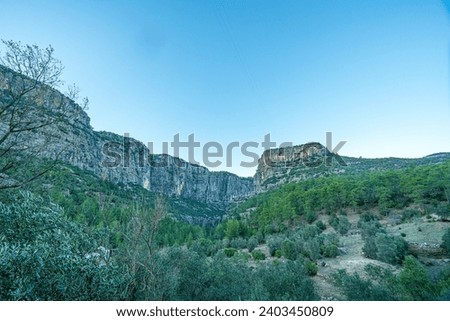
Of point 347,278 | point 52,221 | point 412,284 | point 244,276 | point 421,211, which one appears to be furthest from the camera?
point 421,211

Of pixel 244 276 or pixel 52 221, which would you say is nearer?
pixel 52 221

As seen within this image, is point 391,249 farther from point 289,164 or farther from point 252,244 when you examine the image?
point 289,164

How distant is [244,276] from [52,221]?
10.1 metres

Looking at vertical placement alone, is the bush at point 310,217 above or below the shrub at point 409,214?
below

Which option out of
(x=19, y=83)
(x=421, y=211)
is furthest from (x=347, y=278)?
(x=421, y=211)

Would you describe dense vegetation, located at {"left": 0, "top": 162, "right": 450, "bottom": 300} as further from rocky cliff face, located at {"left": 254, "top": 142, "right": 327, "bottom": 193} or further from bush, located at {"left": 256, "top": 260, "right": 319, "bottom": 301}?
rocky cliff face, located at {"left": 254, "top": 142, "right": 327, "bottom": 193}

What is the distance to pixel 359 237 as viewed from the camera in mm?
28672

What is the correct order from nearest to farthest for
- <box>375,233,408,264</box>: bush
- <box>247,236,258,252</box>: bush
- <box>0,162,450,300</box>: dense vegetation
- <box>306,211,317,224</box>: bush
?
<box>0,162,450,300</box>: dense vegetation
<box>375,233,408,264</box>: bush
<box>247,236,258,252</box>: bush
<box>306,211,317,224</box>: bush

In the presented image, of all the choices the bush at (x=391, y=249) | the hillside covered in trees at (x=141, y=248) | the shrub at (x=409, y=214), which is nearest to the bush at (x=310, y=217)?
the hillside covered in trees at (x=141, y=248)

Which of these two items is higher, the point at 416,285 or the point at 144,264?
the point at 144,264

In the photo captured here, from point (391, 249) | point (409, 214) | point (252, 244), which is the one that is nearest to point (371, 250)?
point (391, 249)

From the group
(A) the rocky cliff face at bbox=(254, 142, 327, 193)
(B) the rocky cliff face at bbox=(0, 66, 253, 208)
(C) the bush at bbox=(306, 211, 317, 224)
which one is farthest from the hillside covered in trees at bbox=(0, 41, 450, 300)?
(A) the rocky cliff face at bbox=(254, 142, 327, 193)

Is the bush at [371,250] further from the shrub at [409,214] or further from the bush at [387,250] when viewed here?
the shrub at [409,214]
